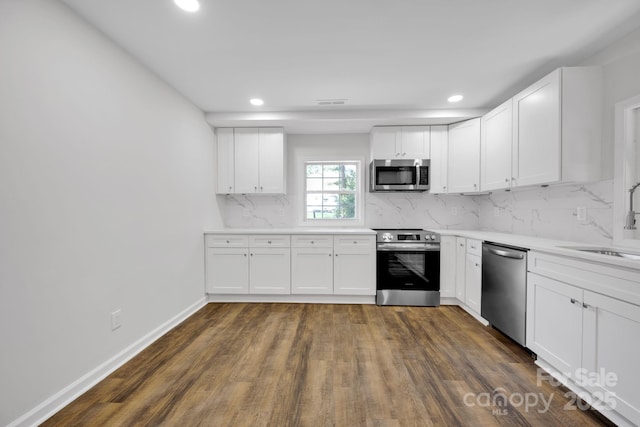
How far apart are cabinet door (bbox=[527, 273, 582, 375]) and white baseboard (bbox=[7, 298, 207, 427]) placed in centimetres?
316

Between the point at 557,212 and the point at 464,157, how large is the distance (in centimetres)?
117

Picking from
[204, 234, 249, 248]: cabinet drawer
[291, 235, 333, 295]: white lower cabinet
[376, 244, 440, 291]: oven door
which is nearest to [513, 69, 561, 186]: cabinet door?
[376, 244, 440, 291]: oven door

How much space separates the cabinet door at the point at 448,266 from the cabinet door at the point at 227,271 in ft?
8.05

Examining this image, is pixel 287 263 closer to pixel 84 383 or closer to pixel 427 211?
pixel 84 383

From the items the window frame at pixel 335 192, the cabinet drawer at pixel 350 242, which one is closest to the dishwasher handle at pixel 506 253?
the cabinet drawer at pixel 350 242

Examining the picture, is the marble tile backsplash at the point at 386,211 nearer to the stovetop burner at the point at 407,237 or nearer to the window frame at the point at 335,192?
the window frame at the point at 335,192

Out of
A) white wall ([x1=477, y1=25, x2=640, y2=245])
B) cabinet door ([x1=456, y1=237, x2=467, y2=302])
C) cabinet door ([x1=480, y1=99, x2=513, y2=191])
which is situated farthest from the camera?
cabinet door ([x1=456, y1=237, x2=467, y2=302])

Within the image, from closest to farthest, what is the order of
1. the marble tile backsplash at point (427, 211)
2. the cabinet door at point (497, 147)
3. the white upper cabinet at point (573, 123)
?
the white upper cabinet at point (573, 123) → the cabinet door at point (497, 147) → the marble tile backsplash at point (427, 211)

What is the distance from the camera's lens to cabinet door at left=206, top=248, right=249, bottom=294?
10.9 feet

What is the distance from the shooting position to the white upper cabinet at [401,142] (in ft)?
11.5

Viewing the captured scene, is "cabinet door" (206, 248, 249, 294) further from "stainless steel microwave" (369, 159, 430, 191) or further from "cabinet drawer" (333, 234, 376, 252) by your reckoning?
"stainless steel microwave" (369, 159, 430, 191)

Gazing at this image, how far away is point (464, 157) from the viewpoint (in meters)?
3.32

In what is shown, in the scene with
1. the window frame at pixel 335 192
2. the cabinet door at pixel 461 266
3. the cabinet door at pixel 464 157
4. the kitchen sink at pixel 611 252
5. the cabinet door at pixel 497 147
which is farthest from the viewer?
the window frame at pixel 335 192

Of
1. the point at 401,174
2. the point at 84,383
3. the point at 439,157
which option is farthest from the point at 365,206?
the point at 84,383
